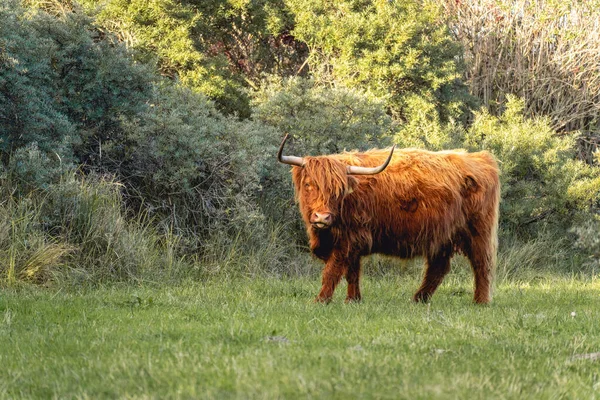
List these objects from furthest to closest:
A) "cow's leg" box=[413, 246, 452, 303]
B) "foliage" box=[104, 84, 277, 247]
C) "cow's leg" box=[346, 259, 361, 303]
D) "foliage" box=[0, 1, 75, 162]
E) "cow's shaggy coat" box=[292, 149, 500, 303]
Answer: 1. "foliage" box=[104, 84, 277, 247]
2. "foliage" box=[0, 1, 75, 162]
3. "cow's leg" box=[413, 246, 452, 303]
4. "cow's leg" box=[346, 259, 361, 303]
5. "cow's shaggy coat" box=[292, 149, 500, 303]

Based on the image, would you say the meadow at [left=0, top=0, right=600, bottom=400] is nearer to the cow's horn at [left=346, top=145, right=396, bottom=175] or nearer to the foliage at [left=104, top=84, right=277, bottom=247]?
the foliage at [left=104, top=84, right=277, bottom=247]

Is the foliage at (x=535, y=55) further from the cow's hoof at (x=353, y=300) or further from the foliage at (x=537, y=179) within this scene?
the cow's hoof at (x=353, y=300)

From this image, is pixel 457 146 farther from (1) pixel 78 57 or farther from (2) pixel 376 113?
(1) pixel 78 57

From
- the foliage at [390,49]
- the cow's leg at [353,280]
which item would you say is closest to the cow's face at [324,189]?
the cow's leg at [353,280]

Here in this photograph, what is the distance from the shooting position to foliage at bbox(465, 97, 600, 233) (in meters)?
15.5

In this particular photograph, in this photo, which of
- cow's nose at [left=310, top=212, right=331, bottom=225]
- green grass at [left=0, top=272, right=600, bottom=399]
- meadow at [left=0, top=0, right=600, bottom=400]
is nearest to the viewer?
green grass at [left=0, top=272, right=600, bottom=399]

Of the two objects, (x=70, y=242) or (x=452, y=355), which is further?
(x=70, y=242)

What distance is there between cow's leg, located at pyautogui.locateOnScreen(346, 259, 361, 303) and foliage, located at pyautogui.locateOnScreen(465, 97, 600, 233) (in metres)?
7.31

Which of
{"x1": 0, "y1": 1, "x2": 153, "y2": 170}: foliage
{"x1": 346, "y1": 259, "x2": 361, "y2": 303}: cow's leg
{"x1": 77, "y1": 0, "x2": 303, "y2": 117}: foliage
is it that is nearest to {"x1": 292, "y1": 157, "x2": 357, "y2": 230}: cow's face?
{"x1": 346, "y1": 259, "x2": 361, "y2": 303}: cow's leg

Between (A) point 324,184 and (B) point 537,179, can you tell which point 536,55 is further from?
(A) point 324,184

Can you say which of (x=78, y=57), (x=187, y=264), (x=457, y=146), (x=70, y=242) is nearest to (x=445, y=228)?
(x=187, y=264)

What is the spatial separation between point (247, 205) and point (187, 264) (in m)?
1.65

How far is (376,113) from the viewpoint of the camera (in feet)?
47.6

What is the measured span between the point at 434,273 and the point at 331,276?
5.00 ft
